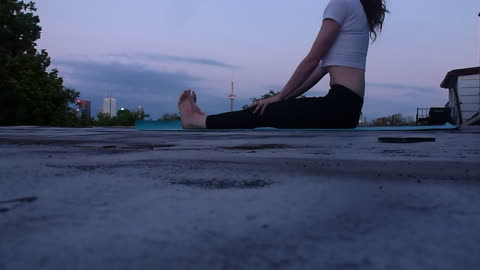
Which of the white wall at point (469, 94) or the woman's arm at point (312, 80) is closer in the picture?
the woman's arm at point (312, 80)

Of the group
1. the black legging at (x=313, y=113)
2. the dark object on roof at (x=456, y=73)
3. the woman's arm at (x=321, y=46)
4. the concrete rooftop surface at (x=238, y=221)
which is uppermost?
the dark object on roof at (x=456, y=73)

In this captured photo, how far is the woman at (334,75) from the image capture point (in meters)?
2.59

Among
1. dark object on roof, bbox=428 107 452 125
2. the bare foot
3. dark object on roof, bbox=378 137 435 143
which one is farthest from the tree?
dark object on roof, bbox=378 137 435 143

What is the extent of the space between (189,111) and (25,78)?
1161 cm

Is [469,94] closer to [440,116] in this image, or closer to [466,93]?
[466,93]

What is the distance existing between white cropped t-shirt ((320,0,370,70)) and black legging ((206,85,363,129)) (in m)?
0.19

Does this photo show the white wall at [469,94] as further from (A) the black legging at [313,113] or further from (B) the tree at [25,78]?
(B) the tree at [25,78]

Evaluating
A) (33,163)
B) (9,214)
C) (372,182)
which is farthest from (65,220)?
(33,163)

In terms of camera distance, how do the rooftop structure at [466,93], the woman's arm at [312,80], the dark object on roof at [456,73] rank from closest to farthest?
the woman's arm at [312,80], the dark object on roof at [456,73], the rooftop structure at [466,93]

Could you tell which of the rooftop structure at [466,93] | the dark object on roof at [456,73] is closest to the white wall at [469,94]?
the rooftop structure at [466,93]

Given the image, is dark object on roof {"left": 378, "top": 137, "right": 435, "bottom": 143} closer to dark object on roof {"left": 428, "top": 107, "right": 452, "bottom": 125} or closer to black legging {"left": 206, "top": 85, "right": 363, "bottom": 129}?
black legging {"left": 206, "top": 85, "right": 363, "bottom": 129}

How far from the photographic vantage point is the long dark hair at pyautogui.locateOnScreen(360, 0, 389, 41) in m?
2.85

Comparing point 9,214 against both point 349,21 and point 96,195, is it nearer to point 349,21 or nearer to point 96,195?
point 96,195

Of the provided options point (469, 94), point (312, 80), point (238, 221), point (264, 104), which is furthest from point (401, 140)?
point (469, 94)
